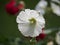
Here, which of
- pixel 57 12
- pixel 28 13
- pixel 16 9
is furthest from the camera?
pixel 16 9

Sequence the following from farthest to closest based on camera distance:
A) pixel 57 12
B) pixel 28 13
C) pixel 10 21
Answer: pixel 10 21, pixel 57 12, pixel 28 13

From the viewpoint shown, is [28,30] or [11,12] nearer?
[28,30]

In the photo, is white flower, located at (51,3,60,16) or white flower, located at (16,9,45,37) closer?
white flower, located at (16,9,45,37)

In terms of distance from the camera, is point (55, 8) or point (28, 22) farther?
point (55, 8)

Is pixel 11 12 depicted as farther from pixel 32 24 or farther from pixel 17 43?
pixel 32 24

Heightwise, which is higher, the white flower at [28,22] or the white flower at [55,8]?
the white flower at [28,22]

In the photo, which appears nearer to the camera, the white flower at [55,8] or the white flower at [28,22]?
the white flower at [28,22]

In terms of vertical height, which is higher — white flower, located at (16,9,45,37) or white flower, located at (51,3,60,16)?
white flower, located at (16,9,45,37)

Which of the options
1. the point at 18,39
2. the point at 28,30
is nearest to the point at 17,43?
the point at 18,39
